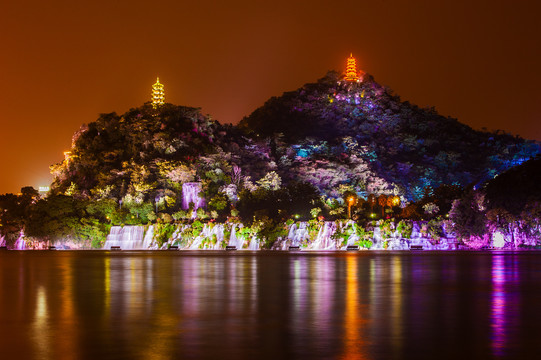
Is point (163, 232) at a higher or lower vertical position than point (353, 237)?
higher

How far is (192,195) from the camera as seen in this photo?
80.2 metres

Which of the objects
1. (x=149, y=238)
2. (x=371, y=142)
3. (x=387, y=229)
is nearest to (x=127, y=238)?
(x=149, y=238)

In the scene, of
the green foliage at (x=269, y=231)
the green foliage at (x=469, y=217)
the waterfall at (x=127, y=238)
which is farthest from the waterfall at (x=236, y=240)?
the green foliage at (x=469, y=217)

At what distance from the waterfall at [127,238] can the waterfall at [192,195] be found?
7.47m

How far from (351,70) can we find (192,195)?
221ft

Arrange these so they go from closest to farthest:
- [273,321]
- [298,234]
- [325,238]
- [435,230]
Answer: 1. [273,321]
2. [435,230]
3. [325,238]
4. [298,234]

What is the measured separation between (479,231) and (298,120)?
69588mm

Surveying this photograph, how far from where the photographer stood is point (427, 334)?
7.62 meters

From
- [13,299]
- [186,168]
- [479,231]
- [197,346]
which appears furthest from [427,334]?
[186,168]

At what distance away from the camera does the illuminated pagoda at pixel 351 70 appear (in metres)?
134

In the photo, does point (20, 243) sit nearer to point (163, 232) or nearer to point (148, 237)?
point (148, 237)

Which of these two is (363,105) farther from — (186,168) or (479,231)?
(479,231)

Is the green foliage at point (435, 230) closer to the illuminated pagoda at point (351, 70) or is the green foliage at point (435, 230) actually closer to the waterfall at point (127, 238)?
the waterfall at point (127, 238)

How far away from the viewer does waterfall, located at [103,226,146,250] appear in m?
74.8
